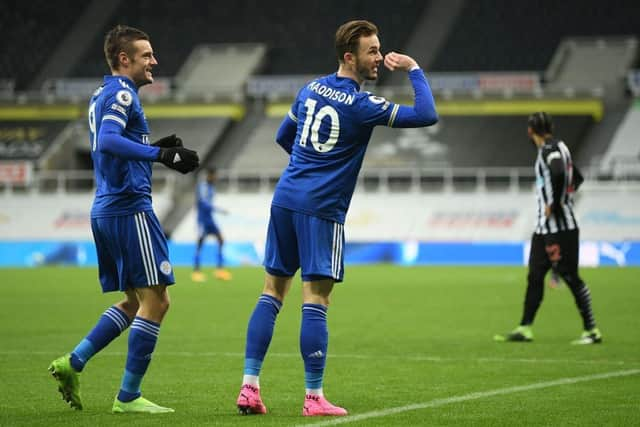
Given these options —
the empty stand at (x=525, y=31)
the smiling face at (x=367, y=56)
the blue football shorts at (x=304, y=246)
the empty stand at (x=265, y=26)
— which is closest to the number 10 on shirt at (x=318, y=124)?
the smiling face at (x=367, y=56)

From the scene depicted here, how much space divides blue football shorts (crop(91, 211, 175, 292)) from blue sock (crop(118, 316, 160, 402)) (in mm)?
239

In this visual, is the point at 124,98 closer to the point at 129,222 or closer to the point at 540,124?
the point at 129,222

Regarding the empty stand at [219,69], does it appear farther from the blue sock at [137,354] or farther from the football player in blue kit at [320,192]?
the blue sock at [137,354]

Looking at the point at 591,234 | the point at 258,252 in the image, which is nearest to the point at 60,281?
the point at 258,252

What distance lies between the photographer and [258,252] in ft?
111

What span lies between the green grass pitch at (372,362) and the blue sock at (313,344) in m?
0.23

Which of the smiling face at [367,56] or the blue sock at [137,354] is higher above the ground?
the smiling face at [367,56]

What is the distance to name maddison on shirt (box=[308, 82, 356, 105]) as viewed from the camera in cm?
702

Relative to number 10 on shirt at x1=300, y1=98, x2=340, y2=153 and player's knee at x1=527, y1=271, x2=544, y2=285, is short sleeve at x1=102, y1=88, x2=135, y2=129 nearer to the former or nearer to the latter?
number 10 on shirt at x1=300, y1=98, x2=340, y2=153

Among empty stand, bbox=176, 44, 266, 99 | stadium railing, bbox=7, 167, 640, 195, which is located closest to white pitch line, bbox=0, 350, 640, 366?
stadium railing, bbox=7, 167, 640, 195

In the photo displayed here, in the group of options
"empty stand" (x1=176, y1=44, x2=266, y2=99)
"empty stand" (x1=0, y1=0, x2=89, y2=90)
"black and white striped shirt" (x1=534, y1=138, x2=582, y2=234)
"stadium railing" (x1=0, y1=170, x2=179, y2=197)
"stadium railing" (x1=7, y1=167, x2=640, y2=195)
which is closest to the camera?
"black and white striped shirt" (x1=534, y1=138, x2=582, y2=234)

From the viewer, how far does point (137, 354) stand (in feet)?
23.1

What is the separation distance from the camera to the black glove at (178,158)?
22.1 feet

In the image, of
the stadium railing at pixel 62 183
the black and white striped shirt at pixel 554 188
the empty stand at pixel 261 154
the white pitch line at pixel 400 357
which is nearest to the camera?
the white pitch line at pixel 400 357
